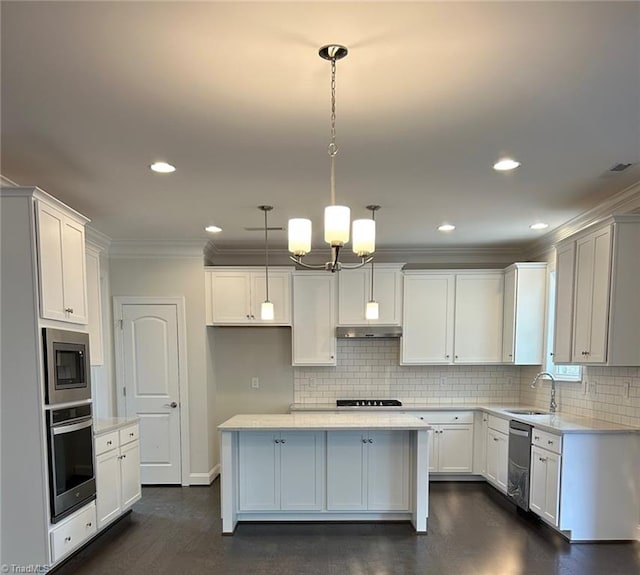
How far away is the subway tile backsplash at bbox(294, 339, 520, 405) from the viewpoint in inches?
218

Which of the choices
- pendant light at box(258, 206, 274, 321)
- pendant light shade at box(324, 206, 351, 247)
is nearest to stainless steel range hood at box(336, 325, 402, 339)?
pendant light at box(258, 206, 274, 321)

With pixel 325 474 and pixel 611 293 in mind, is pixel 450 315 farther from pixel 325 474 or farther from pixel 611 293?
pixel 325 474

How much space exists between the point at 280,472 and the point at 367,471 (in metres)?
0.74

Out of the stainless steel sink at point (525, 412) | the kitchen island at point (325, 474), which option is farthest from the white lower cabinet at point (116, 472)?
the stainless steel sink at point (525, 412)

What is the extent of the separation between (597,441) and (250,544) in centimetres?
276

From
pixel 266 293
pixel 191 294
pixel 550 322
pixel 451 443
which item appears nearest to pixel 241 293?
pixel 266 293

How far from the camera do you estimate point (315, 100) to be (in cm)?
201

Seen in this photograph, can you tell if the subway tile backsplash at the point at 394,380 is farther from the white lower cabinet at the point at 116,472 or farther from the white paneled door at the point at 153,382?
the white lower cabinet at the point at 116,472

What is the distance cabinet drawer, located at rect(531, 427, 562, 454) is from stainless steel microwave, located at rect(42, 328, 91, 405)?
3518 mm

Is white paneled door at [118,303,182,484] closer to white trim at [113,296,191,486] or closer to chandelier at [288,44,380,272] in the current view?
white trim at [113,296,191,486]

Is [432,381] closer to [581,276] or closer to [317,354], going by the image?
[317,354]

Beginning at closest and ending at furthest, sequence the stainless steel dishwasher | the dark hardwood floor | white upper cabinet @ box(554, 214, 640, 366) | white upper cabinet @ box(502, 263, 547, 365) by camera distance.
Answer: the dark hardwood floor < white upper cabinet @ box(554, 214, 640, 366) < the stainless steel dishwasher < white upper cabinet @ box(502, 263, 547, 365)

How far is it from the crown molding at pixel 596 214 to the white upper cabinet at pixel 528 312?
1.06 feet

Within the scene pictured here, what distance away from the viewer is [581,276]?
144 inches
